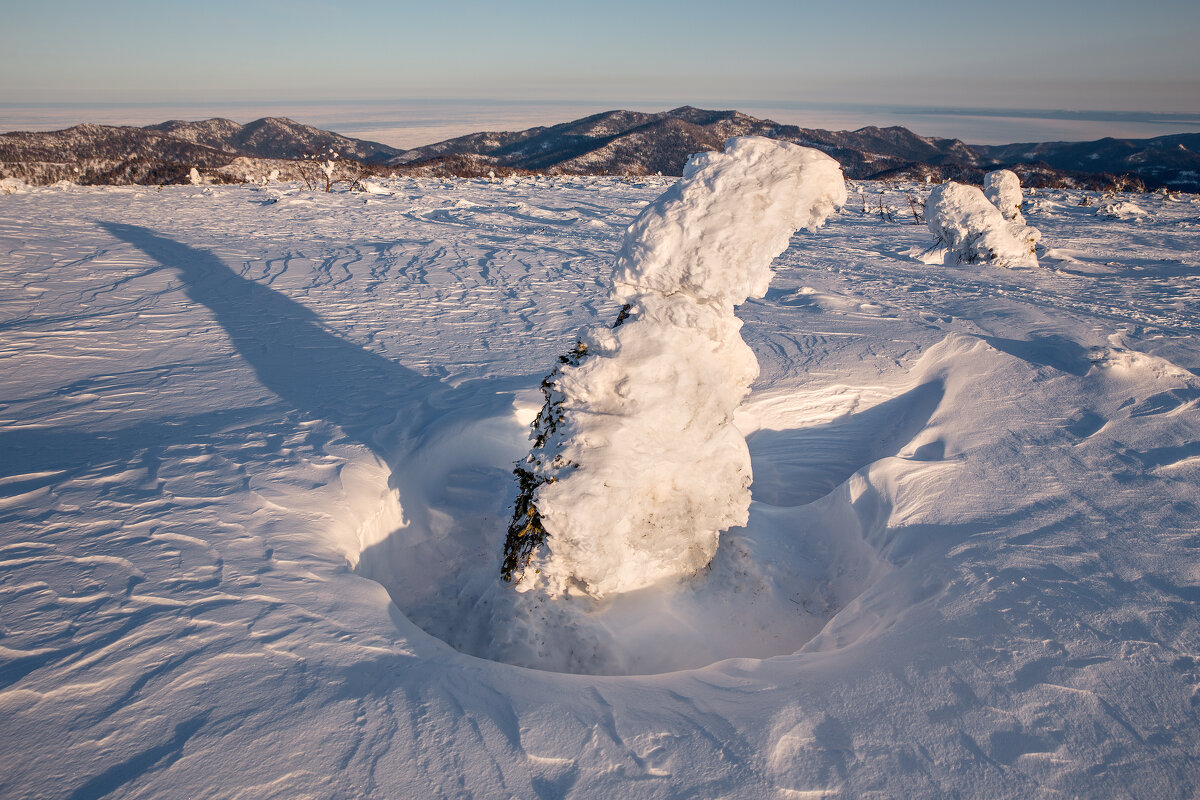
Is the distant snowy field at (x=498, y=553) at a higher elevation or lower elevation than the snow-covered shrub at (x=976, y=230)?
lower

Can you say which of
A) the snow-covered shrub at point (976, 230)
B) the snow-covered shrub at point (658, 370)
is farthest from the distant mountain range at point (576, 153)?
the snow-covered shrub at point (658, 370)

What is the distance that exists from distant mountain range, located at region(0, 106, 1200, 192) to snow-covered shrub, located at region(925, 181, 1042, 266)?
654 inches

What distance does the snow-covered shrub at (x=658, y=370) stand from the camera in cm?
348

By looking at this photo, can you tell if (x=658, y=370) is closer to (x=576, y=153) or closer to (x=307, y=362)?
(x=307, y=362)

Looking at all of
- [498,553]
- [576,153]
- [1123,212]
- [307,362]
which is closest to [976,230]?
[1123,212]

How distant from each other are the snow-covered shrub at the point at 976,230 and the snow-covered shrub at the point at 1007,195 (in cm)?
122

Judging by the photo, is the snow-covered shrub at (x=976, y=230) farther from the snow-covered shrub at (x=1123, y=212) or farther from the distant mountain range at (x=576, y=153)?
the distant mountain range at (x=576, y=153)

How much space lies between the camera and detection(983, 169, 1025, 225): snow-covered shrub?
1272cm

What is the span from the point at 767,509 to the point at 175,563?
162 inches

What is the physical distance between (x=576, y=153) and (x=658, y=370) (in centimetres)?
6526

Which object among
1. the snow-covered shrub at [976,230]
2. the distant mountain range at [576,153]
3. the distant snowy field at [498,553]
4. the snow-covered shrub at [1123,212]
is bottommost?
the distant snowy field at [498,553]

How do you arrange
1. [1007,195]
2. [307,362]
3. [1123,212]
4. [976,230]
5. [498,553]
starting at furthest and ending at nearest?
[1123,212] → [1007,195] → [976,230] → [307,362] → [498,553]

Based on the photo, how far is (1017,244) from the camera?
11.2m

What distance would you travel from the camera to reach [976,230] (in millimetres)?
11336
